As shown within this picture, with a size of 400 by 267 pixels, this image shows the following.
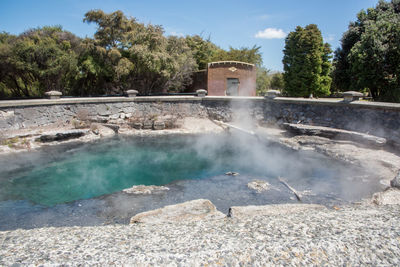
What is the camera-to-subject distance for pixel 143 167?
395 inches

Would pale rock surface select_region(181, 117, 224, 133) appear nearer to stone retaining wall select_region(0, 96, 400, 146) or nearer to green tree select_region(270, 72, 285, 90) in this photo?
stone retaining wall select_region(0, 96, 400, 146)

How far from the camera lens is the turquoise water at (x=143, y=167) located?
7812 millimetres

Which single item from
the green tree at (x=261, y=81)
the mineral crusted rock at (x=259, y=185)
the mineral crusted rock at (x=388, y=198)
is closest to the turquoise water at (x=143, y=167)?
the mineral crusted rock at (x=259, y=185)

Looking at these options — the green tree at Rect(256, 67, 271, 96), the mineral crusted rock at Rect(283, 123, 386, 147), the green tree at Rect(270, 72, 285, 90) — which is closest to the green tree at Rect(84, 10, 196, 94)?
the mineral crusted rock at Rect(283, 123, 386, 147)

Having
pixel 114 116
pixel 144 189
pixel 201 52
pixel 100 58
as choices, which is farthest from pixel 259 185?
pixel 201 52

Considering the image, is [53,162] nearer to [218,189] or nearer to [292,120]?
[218,189]

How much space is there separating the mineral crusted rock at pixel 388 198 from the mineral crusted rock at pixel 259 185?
9.14 feet

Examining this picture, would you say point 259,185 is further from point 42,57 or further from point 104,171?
point 42,57

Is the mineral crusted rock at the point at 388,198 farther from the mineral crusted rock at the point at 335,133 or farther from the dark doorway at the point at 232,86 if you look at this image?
the dark doorway at the point at 232,86

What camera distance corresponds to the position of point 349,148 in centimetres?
1065

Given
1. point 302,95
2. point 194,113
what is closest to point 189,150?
point 194,113

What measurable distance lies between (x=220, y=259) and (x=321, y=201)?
4758 millimetres

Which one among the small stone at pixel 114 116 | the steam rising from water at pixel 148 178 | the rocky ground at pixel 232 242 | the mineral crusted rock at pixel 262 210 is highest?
the small stone at pixel 114 116

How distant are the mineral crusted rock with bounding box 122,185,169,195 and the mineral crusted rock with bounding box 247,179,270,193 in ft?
8.89
